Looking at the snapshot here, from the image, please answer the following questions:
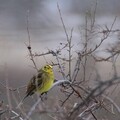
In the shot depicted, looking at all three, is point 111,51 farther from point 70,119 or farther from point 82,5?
point 82,5

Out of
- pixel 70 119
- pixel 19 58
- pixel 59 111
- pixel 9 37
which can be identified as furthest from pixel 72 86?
pixel 9 37

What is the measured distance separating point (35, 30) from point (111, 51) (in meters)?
9.89

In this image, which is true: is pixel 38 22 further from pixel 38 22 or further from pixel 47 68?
pixel 47 68

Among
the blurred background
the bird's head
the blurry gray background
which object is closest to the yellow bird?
the bird's head

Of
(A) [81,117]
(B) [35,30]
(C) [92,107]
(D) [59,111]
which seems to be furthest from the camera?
(B) [35,30]

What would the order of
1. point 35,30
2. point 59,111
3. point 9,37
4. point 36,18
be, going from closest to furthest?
1. point 59,111
2. point 9,37
3. point 35,30
4. point 36,18

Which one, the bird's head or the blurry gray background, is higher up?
the blurry gray background

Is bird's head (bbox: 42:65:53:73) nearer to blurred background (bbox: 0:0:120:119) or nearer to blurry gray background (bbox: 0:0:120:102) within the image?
blurred background (bbox: 0:0:120:119)

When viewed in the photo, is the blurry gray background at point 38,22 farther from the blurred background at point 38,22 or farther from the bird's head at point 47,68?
the bird's head at point 47,68

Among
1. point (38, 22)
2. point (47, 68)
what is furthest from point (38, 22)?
point (47, 68)

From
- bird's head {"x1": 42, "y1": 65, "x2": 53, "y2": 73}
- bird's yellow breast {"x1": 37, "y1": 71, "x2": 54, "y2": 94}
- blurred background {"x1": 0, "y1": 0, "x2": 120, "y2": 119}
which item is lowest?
bird's yellow breast {"x1": 37, "y1": 71, "x2": 54, "y2": 94}

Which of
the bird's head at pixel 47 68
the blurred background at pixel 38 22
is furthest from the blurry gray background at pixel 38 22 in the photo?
the bird's head at pixel 47 68

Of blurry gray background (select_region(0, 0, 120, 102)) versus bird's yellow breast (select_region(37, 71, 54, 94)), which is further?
blurry gray background (select_region(0, 0, 120, 102))

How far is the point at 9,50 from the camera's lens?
10781 millimetres
